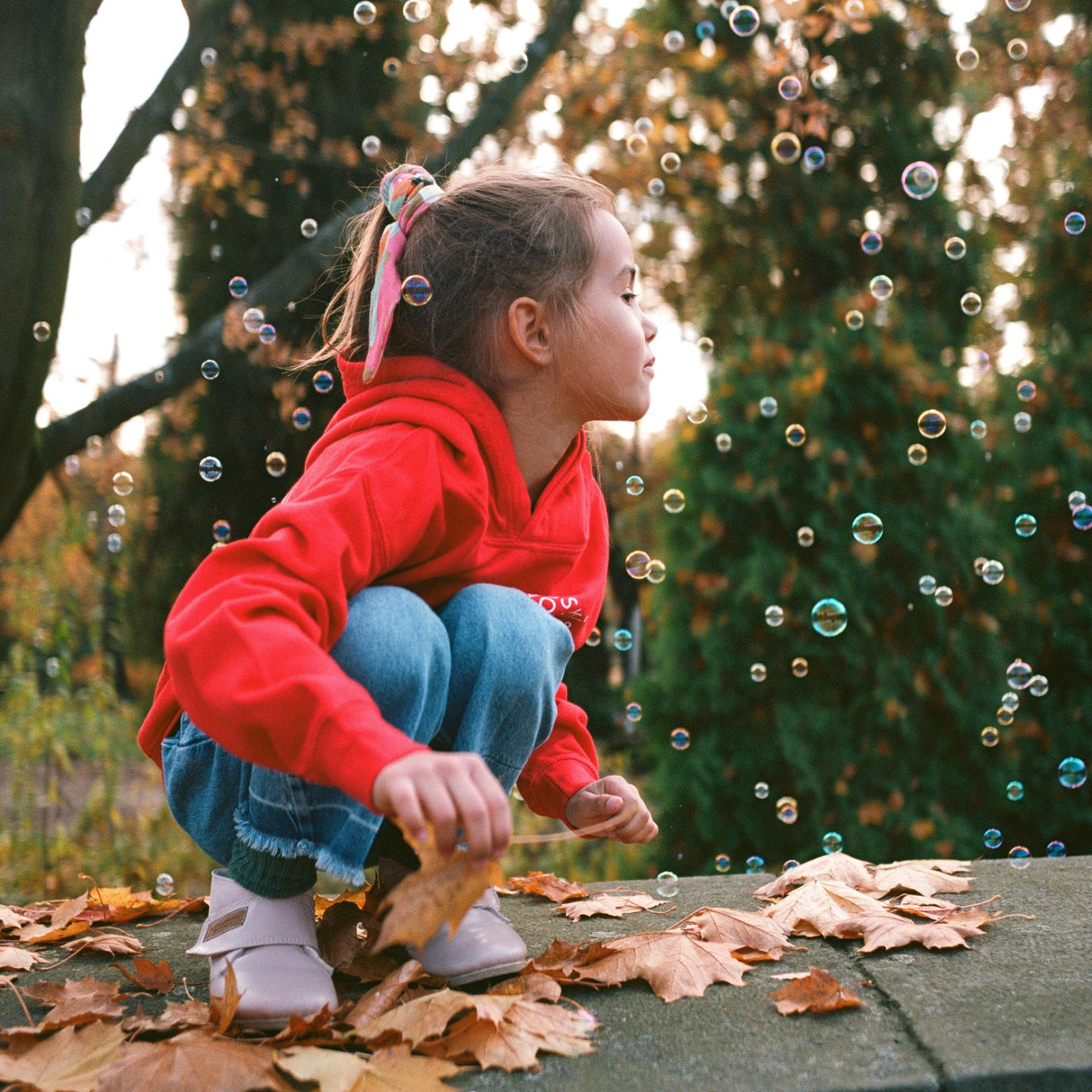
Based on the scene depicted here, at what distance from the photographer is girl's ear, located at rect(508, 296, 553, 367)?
1568mm

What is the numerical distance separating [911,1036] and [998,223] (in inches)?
230

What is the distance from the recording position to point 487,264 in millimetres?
1618

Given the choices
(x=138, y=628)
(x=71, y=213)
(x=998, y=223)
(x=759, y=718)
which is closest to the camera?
(x=71, y=213)

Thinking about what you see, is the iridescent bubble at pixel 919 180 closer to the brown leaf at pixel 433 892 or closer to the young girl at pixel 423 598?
the young girl at pixel 423 598

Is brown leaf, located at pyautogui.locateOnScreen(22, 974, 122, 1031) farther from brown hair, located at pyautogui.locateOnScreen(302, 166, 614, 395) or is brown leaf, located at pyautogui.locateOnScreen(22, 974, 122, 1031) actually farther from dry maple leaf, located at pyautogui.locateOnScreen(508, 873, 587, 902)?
brown hair, located at pyautogui.locateOnScreen(302, 166, 614, 395)

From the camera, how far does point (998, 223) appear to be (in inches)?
238

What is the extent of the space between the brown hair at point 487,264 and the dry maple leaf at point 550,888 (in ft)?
3.28

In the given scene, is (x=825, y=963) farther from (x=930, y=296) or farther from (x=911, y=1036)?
(x=930, y=296)

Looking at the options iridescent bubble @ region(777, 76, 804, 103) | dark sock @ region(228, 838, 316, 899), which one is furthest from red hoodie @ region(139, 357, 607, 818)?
iridescent bubble @ region(777, 76, 804, 103)

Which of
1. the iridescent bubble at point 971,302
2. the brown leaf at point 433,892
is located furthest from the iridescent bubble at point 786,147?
the brown leaf at point 433,892

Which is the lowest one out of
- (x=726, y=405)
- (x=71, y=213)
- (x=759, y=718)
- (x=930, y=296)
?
(x=759, y=718)

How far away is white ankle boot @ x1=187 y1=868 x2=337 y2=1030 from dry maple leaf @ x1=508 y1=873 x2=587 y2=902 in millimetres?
742

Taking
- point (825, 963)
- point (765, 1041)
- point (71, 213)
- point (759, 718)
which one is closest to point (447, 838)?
point (765, 1041)

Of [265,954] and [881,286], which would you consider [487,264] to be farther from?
[881,286]
